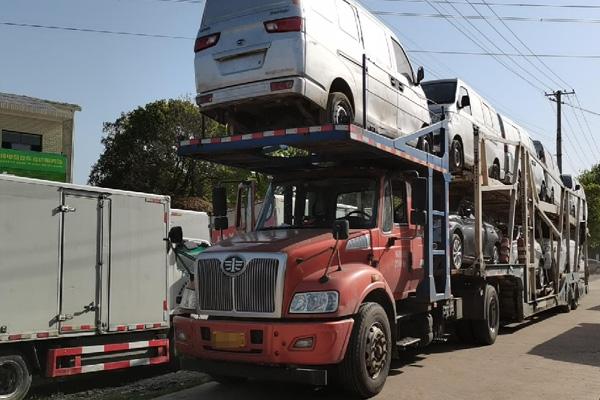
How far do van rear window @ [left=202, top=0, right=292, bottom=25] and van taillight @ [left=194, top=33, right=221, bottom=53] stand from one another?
0.21 meters

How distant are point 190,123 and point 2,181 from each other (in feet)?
105

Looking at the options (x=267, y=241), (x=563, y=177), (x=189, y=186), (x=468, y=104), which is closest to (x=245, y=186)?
(x=267, y=241)

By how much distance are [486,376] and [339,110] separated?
3765mm

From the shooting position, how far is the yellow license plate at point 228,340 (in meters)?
6.03

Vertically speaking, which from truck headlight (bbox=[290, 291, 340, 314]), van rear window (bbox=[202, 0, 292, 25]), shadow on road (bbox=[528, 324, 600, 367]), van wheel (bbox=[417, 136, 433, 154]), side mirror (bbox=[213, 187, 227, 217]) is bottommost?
shadow on road (bbox=[528, 324, 600, 367])

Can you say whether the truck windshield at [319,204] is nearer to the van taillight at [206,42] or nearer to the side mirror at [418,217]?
the side mirror at [418,217]

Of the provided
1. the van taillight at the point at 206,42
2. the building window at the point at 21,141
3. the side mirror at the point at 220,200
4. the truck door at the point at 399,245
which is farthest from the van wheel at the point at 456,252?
the building window at the point at 21,141

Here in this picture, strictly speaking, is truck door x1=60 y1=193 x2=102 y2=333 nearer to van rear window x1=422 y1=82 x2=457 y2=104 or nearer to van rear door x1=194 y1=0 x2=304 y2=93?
van rear door x1=194 y1=0 x2=304 y2=93

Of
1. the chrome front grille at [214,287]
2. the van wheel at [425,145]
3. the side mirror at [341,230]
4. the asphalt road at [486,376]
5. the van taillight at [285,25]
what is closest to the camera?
the side mirror at [341,230]

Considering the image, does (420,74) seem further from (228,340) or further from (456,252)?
(228,340)

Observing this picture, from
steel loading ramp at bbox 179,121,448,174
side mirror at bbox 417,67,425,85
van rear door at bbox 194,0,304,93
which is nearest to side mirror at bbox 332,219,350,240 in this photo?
steel loading ramp at bbox 179,121,448,174

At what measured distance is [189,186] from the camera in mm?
38688

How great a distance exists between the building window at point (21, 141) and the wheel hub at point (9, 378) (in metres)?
21.8

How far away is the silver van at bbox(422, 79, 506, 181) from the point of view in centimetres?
1082
